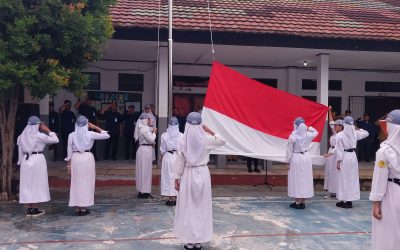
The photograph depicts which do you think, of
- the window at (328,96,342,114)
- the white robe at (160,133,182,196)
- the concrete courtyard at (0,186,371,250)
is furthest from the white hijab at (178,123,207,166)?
the window at (328,96,342,114)

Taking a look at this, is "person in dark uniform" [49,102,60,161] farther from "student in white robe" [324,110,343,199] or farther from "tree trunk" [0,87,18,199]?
"student in white robe" [324,110,343,199]

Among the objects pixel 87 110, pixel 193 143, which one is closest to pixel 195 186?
pixel 193 143

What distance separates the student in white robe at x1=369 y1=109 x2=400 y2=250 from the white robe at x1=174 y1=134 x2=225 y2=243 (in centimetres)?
215

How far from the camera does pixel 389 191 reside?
4.93 meters

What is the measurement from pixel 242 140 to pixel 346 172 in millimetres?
2315

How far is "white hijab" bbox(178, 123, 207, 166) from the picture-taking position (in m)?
6.04

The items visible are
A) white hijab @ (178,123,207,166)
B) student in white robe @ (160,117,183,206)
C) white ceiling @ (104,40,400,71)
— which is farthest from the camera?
white ceiling @ (104,40,400,71)

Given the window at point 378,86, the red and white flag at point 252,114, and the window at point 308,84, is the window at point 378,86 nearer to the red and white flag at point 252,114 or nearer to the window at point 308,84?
the window at point 308,84

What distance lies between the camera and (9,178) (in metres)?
9.01

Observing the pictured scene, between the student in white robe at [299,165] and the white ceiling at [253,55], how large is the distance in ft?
12.1

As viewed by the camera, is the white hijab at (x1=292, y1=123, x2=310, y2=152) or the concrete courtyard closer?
the concrete courtyard

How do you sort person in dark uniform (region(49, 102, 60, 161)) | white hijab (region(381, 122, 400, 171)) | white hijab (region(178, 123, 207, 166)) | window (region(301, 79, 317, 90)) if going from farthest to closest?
window (region(301, 79, 317, 90))
person in dark uniform (region(49, 102, 60, 161))
white hijab (region(178, 123, 207, 166))
white hijab (region(381, 122, 400, 171))

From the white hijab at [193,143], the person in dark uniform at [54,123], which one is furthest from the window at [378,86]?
the white hijab at [193,143]

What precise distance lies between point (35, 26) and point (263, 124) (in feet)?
16.0
